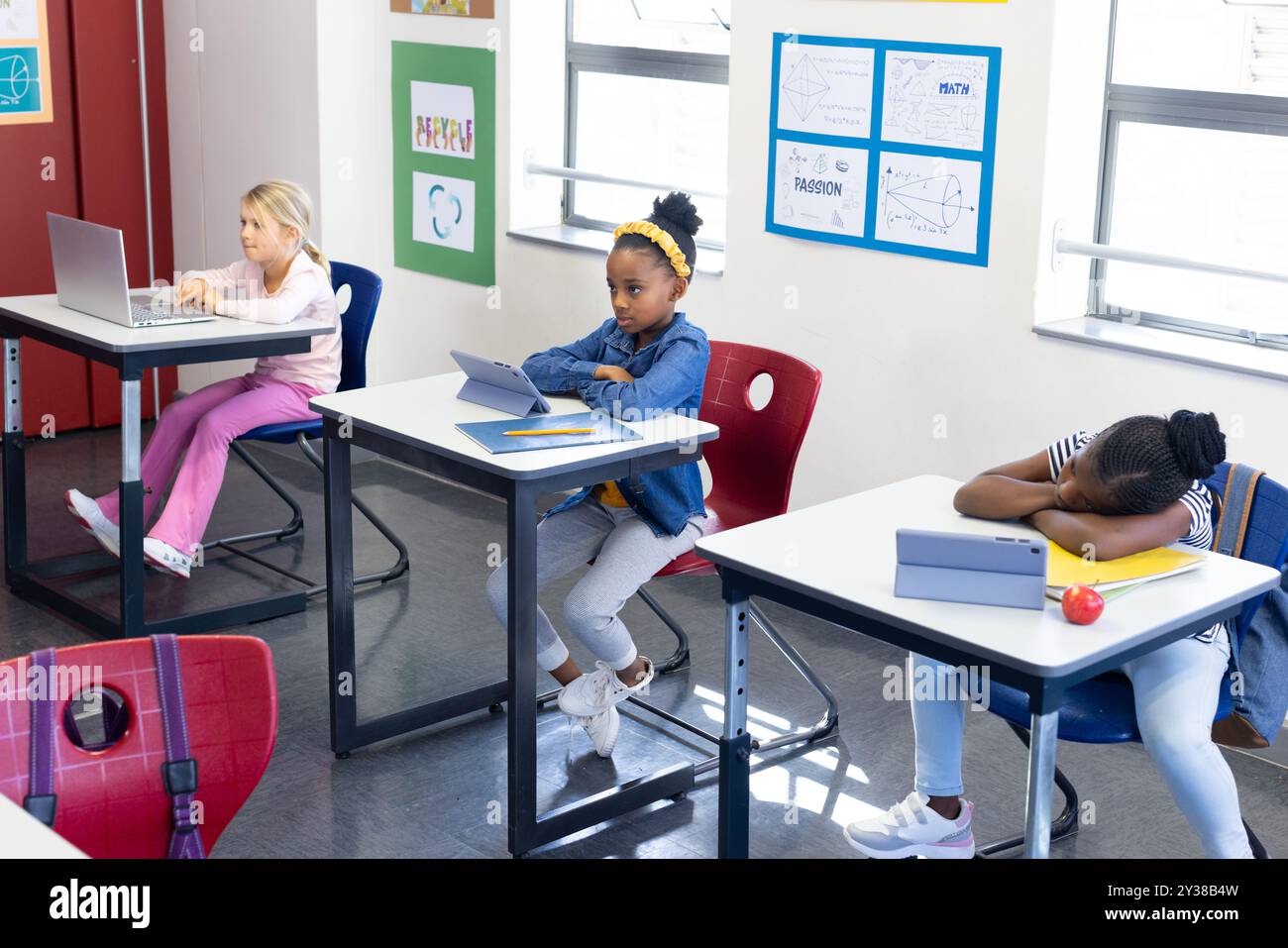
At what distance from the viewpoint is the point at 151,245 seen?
5.75 meters

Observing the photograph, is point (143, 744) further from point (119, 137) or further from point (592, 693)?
point (119, 137)

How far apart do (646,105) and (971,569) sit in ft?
9.59

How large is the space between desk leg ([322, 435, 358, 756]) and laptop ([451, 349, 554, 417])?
289mm

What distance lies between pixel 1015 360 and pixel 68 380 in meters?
3.65

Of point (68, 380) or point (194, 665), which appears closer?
point (194, 665)

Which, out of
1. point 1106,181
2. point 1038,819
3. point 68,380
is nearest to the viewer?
point 1038,819

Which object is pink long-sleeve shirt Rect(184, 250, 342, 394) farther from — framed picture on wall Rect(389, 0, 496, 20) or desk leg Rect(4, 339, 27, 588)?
framed picture on wall Rect(389, 0, 496, 20)

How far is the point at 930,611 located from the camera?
2.03 meters

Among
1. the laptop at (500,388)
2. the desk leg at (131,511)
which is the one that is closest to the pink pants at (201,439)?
the desk leg at (131,511)
